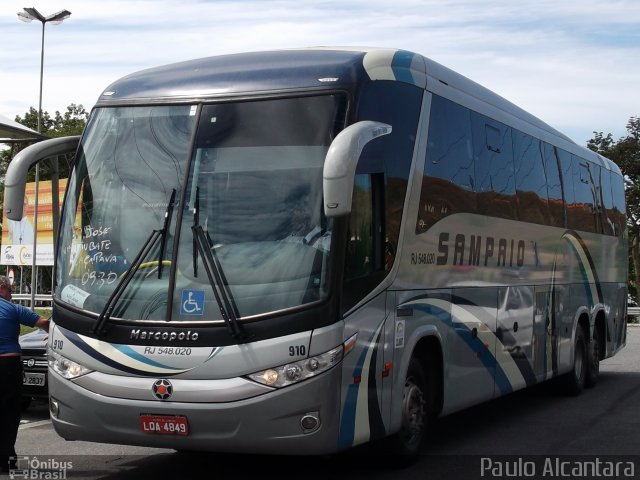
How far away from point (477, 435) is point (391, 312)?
320 cm

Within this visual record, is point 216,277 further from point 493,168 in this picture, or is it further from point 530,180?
point 530,180

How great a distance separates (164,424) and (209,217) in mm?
1518

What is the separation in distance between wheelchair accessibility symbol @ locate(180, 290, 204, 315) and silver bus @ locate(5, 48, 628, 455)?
0.01 metres

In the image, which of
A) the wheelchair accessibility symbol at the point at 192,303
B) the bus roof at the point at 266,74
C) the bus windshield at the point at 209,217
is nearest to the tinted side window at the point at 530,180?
the bus roof at the point at 266,74

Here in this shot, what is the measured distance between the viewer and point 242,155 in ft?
25.5

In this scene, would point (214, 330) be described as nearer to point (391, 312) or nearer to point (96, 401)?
point (96, 401)

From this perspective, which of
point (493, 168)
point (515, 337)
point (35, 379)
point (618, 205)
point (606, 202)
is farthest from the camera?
point (618, 205)

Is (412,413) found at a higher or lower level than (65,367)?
lower

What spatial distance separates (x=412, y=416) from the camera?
895 cm

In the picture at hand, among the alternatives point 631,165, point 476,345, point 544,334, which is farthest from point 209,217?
point 631,165

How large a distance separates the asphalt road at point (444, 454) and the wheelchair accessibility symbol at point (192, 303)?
5.88 feet

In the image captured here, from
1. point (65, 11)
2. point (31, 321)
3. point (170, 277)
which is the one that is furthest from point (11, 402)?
point (65, 11)

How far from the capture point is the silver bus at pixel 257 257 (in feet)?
24.1

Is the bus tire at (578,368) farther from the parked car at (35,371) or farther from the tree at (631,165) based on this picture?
the tree at (631,165)
